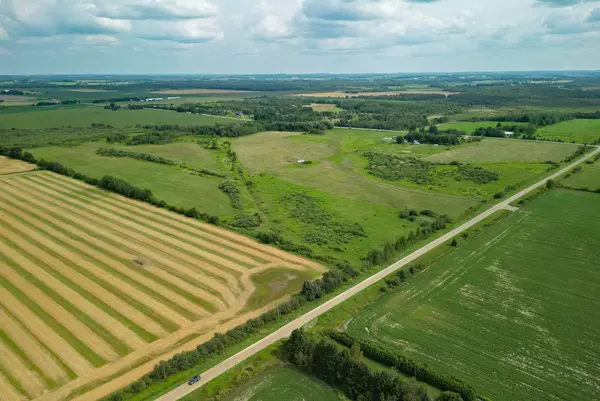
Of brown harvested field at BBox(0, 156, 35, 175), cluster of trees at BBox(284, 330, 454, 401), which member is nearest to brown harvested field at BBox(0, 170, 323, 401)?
cluster of trees at BBox(284, 330, 454, 401)

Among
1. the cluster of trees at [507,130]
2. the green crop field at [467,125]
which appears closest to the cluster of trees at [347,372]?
the cluster of trees at [507,130]

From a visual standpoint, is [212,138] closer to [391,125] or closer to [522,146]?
[391,125]

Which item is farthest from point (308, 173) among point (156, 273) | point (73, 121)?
point (73, 121)

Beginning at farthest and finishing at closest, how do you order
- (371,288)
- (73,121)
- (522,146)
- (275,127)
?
(73,121), (275,127), (522,146), (371,288)

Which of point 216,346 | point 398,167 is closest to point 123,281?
point 216,346

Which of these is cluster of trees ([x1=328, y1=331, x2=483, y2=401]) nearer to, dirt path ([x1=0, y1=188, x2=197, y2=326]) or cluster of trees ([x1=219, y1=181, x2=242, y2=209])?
dirt path ([x1=0, y1=188, x2=197, y2=326])

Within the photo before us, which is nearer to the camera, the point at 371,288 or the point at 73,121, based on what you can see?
the point at 371,288
